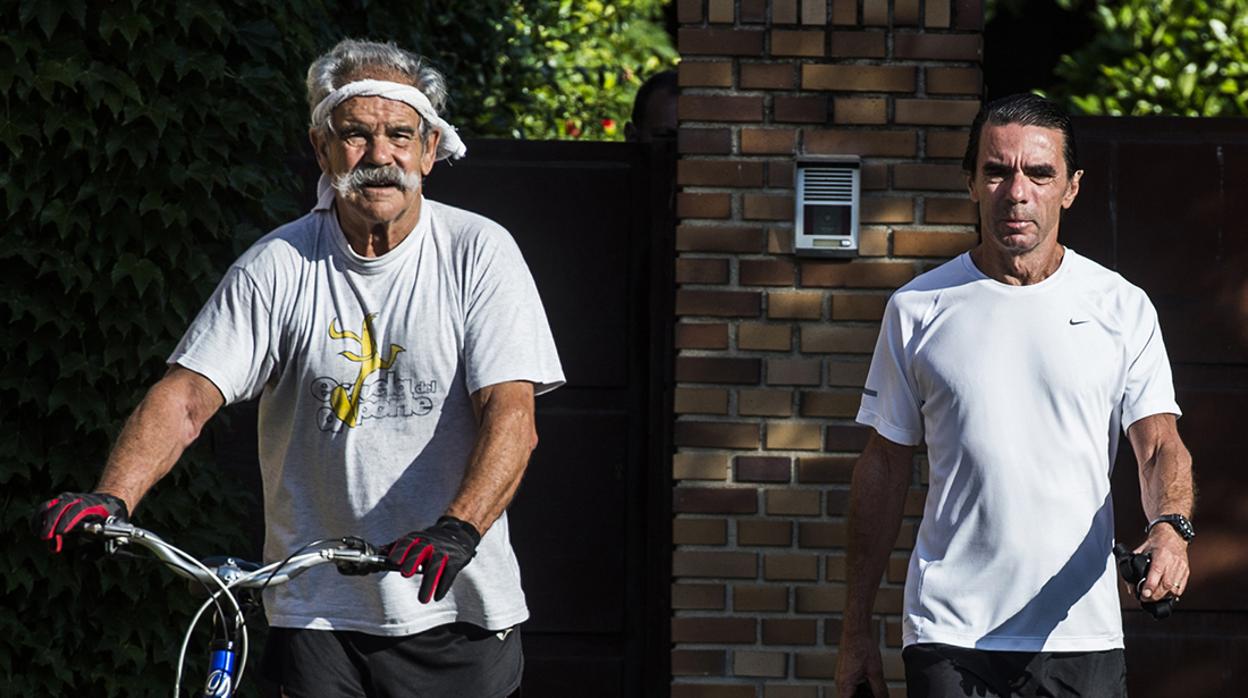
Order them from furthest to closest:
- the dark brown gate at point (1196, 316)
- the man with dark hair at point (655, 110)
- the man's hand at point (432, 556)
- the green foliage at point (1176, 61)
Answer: the green foliage at point (1176, 61), the man with dark hair at point (655, 110), the dark brown gate at point (1196, 316), the man's hand at point (432, 556)

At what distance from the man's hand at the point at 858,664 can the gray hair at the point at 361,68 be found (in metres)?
1.45

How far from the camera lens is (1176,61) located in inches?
401

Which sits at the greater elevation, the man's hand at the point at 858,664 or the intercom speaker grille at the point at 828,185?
the intercom speaker grille at the point at 828,185

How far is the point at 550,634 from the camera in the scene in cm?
545

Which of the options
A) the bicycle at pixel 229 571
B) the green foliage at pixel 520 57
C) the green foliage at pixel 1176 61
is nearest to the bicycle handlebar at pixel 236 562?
the bicycle at pixel 229 571

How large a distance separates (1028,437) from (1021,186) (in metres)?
0.53

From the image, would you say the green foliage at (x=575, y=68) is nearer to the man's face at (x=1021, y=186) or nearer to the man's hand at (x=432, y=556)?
the man's face at (x=1021, y=186)

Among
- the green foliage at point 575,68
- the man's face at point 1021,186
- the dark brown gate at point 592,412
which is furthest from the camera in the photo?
the green foliage at point 575,68

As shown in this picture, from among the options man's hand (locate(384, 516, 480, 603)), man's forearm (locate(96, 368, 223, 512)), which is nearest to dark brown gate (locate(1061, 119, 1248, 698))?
man's forearm (locate(96, 368, 223, 512))

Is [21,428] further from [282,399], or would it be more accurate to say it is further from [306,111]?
[282,399]

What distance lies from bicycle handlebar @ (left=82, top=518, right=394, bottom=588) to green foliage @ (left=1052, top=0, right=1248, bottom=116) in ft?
25.1

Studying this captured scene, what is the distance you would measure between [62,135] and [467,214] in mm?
1901

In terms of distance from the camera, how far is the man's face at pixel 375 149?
353 centimetres

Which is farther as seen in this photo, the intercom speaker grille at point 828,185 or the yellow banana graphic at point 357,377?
the intercom speaker grille at point 828,185
